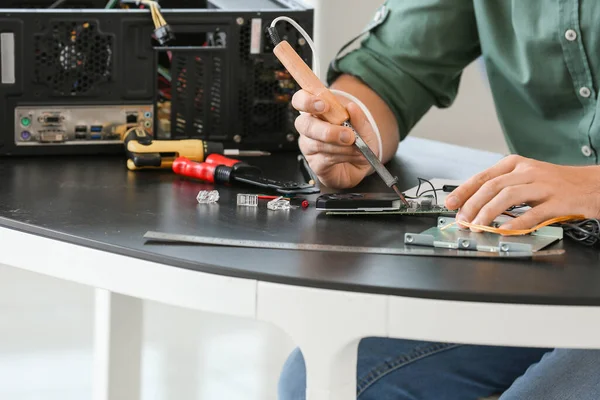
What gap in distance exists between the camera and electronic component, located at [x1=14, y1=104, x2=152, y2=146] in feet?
4.53

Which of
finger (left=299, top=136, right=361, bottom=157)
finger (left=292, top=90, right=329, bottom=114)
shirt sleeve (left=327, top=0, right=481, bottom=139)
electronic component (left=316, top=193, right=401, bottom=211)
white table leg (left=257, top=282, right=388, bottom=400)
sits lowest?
white table leg (left=257, top=282, right=388, bottom=400)

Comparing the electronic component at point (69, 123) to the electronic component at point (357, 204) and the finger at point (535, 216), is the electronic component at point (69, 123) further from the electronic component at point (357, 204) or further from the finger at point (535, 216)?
the finger at point (535, 216)

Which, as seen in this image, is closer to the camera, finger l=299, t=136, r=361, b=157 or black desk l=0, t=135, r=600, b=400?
black desk l=0, t=135, r=600, b=400

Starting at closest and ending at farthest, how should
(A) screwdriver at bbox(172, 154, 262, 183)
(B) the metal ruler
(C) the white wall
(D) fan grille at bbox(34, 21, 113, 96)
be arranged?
(B) the metal ruler → (A) screwdriver at bbox(172, 154, 262, 183) → (D) fan grille at bbox(34, 21, 113, 96) → (C) the white wall

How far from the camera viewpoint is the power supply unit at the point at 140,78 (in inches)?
53.6

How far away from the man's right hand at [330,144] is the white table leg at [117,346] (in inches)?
14.0

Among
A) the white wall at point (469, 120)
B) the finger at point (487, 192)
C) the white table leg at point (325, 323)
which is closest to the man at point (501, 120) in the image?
the finger at point (487, 192)

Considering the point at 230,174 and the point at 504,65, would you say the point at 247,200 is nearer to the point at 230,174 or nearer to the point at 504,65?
the point at 230,174

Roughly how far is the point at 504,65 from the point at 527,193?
17.0 inches

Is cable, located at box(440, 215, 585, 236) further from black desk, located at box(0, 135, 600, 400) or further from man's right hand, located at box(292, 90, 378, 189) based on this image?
man's right hand, located at box(292, 90, 378, 189)

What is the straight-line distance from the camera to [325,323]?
81 centimetres

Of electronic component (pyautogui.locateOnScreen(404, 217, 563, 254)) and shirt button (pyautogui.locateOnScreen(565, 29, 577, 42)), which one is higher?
shirt button (pyautogui.locateOnScreen(565, 29, 577, 42))

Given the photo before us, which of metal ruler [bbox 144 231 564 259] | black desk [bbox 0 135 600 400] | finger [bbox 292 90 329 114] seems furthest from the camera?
finger [bbox 292 90 329 114]

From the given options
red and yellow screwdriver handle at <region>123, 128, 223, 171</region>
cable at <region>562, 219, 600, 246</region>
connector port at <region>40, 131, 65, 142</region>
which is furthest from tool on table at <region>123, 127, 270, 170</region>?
cable at <region>562, 219, 600, 246</region>
